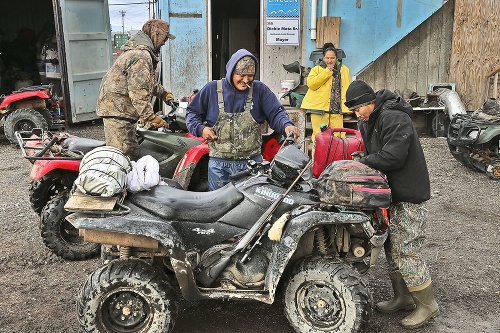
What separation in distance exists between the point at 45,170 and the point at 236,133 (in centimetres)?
172

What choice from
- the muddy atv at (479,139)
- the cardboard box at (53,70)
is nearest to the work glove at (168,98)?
the muddy atv at (479,139)

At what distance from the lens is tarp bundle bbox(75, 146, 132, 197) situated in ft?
11.0

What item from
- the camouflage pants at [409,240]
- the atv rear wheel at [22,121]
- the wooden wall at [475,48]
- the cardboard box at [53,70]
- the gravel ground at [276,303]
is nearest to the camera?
the camouflage pants at [409,240]

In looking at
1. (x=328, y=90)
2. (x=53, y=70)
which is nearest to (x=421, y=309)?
(x=328, y=90)

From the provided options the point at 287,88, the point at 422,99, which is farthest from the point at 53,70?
the point at 422,99

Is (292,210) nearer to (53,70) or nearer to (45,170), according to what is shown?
(45,170)

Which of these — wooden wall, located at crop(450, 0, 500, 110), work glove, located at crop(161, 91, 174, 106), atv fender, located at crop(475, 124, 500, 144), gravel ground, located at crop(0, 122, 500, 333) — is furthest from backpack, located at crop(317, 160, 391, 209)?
wooden wall, located at crop(450, 0, 500, 110)

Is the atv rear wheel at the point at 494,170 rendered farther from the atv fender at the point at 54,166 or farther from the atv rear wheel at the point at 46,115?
the atv rear wheel at the point at 46,115

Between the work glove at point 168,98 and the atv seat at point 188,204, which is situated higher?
the work glove at point 168,98

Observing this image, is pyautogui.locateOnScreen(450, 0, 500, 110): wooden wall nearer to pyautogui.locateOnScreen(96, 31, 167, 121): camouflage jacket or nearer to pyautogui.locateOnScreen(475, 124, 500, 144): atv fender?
pyautogui.locateOnScreen(475, 124, 500, 144): atv fender

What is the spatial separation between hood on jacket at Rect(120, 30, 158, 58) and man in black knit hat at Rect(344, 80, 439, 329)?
232 centimetres

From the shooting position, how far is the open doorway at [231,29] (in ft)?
46.5

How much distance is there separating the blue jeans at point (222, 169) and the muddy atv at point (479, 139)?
417 centimetres

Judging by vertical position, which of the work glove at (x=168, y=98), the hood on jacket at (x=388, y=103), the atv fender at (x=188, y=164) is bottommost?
the atv fender at (x=188, y=164)
